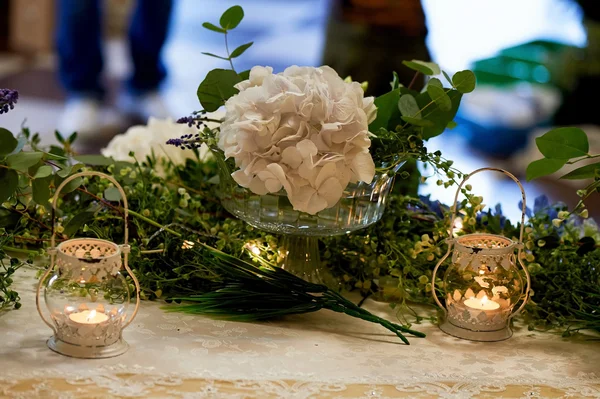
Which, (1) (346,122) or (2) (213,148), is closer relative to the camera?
(1) (346,122)

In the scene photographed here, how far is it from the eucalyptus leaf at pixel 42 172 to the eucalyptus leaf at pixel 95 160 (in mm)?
224

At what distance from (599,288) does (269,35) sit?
12.7 ft

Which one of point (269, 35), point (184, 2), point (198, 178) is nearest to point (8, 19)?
point (184, 2)

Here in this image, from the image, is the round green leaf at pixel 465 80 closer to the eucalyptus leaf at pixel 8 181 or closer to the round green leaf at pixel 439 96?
the round green leaf at pixel 439 96

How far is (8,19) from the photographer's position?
15.0ft

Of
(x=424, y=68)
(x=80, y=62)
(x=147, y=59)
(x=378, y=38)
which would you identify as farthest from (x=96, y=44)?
(x=424, y=68)

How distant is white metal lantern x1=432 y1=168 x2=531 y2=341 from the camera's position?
1.07m

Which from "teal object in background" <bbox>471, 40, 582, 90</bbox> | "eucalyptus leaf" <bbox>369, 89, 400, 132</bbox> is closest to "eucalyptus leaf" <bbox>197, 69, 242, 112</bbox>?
"eucalyptus leaf" <bbox>369, 89, 400, 132</bbox>

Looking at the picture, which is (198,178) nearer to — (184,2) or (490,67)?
(490,67)

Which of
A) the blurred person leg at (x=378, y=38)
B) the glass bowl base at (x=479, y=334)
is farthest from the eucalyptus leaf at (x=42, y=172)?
the blurred person leg at (x=378, y=38)

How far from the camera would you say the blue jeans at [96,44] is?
3.67 m

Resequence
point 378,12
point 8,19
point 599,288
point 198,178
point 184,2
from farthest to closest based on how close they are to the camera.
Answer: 1. point 184,2
2. point 8,19
3. point 378,12
4. point 198,178
5. point 599,288

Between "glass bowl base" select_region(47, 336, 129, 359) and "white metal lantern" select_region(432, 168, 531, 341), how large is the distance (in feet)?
1.43

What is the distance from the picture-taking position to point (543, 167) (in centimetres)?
111
